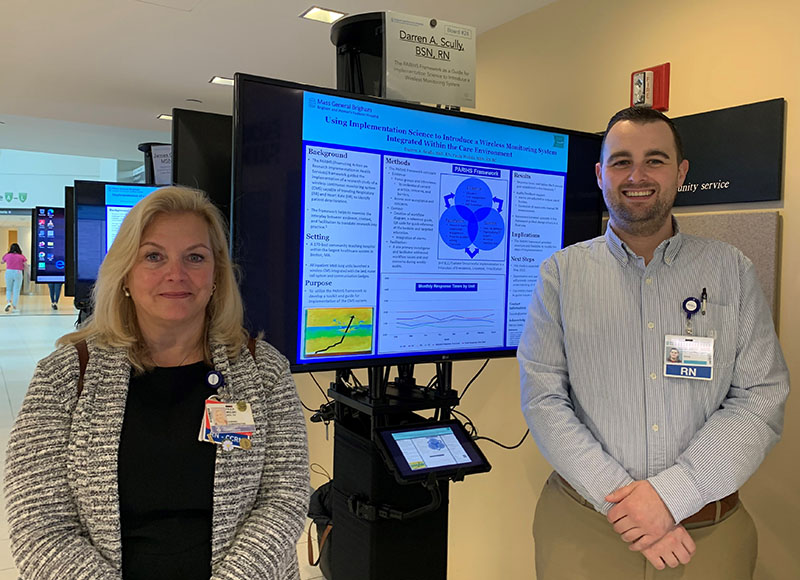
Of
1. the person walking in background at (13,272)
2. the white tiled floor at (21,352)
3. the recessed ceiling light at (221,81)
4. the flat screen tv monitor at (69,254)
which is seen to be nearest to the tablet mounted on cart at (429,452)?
the white tiled floor at (21,352)

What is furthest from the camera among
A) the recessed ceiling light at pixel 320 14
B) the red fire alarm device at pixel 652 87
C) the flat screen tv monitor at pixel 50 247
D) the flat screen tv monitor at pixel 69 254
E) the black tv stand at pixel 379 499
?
the flat screen tv monitor at pixel 50 247

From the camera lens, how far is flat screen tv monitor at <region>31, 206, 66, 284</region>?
758 centimetres

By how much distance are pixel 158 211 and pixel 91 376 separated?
41 cm

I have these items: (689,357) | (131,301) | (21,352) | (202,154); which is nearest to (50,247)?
(21,352)

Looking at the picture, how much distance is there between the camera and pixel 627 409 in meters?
1.64

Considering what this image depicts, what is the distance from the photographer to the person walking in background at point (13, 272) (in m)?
14.2

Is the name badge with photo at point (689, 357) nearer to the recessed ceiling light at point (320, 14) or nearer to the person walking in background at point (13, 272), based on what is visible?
the recessed ceiling light at point (320, 14)

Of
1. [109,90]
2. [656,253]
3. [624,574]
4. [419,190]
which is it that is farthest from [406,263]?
[109,90]

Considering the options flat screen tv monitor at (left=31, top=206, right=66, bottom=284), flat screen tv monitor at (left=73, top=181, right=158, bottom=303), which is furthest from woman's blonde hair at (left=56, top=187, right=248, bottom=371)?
flat screen tv monitor at (left=31, top=206, right=66, bottom=284)

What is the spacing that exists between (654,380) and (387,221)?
32.4 inches

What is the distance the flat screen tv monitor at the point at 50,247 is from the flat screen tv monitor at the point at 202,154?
612 cm

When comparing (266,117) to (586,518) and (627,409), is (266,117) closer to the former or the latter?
(627,409)

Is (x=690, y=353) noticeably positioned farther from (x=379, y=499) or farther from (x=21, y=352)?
(x=21, y=352)

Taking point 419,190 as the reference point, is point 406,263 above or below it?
below
